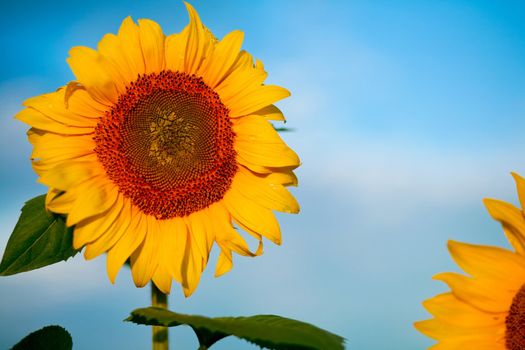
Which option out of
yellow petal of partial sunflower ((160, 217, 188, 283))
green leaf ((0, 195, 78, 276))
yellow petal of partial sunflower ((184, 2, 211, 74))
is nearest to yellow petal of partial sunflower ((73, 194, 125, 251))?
green leaf ((0, 195, 78, 276))

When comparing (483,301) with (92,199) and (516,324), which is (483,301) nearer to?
(516,324)

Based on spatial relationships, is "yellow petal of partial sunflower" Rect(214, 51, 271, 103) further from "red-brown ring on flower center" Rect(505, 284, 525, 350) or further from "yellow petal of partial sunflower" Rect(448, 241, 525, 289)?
"red-brown ring on flower center" Rect(505, 284, 525, 350)

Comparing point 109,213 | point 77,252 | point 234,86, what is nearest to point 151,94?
point 234,86

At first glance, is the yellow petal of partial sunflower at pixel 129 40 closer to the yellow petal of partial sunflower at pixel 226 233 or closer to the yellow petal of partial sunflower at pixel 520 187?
the yellow petal of partial sunflower at pixel 226 233

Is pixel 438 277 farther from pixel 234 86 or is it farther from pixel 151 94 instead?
pixel 151 94

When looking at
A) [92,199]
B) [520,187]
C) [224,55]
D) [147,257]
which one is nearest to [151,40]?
[224,55]
